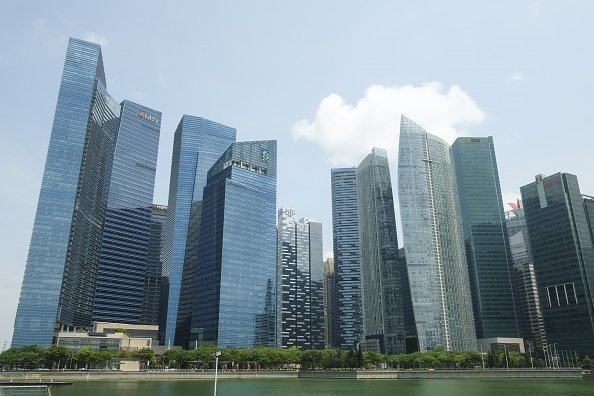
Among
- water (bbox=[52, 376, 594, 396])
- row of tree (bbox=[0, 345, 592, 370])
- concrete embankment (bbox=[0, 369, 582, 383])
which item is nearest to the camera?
water (bbox=[52, 376, 594, 396])

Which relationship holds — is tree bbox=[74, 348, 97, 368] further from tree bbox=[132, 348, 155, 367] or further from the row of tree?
tree bbox=[132, 348, 155, 367]

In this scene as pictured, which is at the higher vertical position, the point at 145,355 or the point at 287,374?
the point at 145,355

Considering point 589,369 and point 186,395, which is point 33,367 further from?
point 589,369

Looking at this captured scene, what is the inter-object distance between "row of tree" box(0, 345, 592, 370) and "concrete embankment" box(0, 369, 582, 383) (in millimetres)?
11252

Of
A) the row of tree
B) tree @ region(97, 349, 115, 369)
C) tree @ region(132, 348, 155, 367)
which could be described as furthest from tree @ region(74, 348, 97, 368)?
tree @ region(132, 348, 155, 367)

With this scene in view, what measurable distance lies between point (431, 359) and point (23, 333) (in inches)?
6172

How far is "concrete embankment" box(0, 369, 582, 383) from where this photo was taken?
134750 millimetres

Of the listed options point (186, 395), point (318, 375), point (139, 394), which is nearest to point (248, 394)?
point (186, 395)

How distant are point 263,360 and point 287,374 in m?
13.1

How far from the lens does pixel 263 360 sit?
16988 centimetres

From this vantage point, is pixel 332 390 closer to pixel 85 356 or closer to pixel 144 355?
pixel 144 355

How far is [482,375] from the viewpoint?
149m

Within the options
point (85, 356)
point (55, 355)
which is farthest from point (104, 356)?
point (55, 355)

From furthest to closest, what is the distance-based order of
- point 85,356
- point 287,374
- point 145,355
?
point 145,355 < point 287,374 < point 85,356
